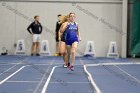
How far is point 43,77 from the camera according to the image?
9.66 m

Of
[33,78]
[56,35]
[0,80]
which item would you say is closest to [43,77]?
[33,78]

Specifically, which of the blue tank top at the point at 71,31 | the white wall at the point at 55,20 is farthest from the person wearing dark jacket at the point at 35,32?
the blue tank top at the point at 71,31

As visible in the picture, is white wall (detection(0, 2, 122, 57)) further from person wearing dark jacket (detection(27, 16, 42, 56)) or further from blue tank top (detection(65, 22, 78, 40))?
blue tank top (detection(65, 22, 78, 40))

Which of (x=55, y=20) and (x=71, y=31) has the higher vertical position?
(x=55, y=20)

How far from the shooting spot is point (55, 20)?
1958 cm

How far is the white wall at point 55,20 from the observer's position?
19.4 metres

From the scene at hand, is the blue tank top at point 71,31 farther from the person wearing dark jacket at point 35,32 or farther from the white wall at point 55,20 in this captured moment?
the white wall at point 55,20

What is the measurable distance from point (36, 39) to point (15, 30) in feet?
4.27

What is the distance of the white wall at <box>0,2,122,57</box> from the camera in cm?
1942

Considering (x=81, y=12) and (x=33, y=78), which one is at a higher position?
(x=81, y=12)

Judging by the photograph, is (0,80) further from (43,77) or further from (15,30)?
(15,30)

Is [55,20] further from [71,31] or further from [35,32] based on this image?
[71,31]

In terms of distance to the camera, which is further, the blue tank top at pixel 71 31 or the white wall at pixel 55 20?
the white wall at pixel 55 20

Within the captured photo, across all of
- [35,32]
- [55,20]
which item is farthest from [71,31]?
[55,20]
